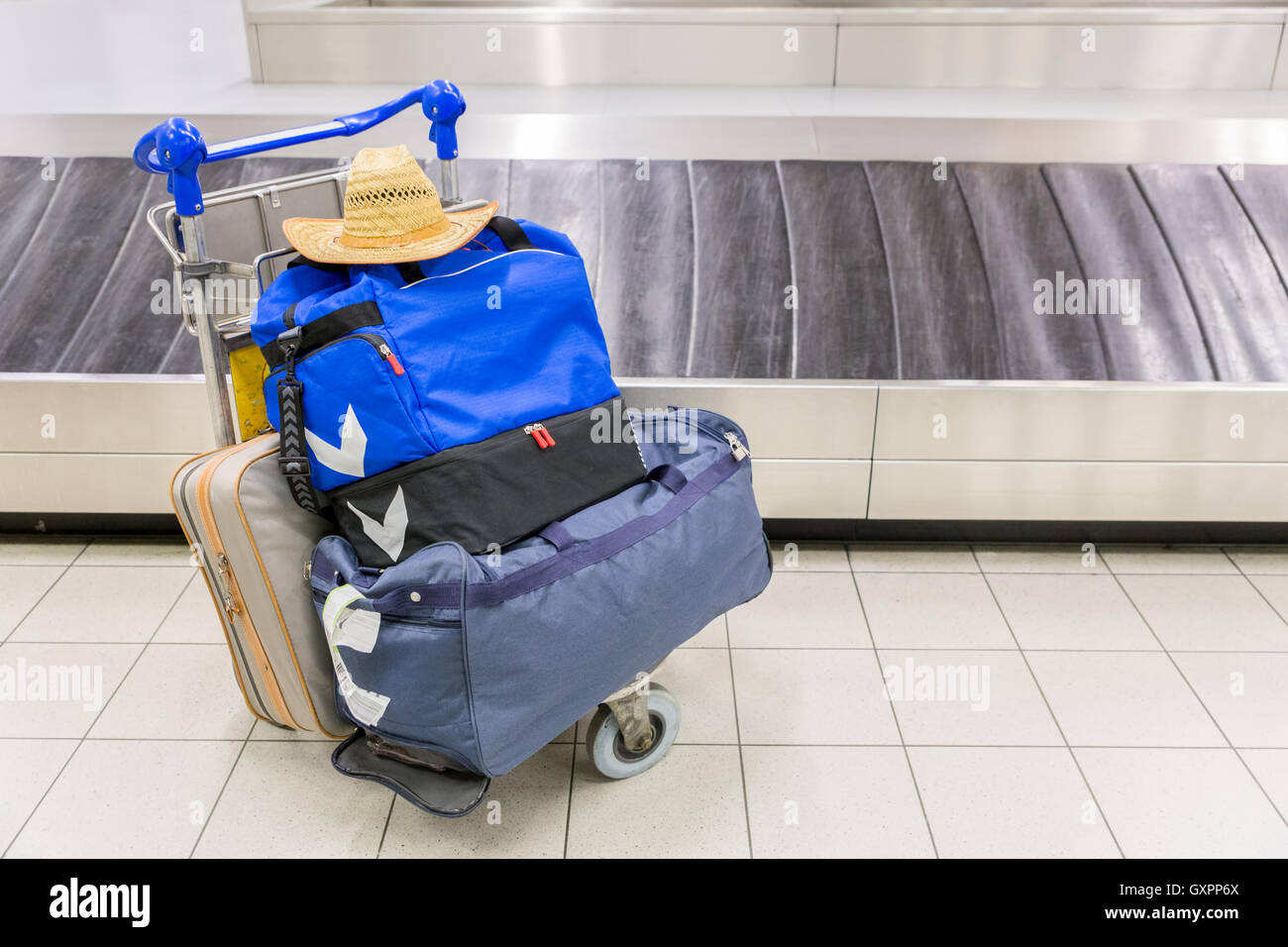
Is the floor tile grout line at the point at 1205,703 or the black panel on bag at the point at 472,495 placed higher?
the black panel on bag at the point at 472,495

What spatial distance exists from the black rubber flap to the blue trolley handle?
1.02 meters

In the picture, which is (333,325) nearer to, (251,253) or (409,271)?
(409,271)

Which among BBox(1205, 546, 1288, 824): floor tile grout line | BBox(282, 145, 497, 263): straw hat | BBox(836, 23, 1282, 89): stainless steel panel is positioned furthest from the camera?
BBox(836, 23, 1282, 89): stainless steel panel

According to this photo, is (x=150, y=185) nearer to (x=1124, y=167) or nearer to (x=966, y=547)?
(x=966, y=547)

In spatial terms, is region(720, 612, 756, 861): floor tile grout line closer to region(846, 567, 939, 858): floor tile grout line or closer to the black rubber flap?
region(846, 567, 939, 858): floor tile grout line

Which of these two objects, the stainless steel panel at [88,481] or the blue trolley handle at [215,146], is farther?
the stainless steel panel at [88,481]

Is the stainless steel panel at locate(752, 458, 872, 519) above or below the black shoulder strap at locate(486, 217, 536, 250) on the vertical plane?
below

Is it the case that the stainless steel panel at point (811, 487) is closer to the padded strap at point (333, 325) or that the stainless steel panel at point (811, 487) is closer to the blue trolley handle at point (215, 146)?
the blue trolley handle at point (215, 146)

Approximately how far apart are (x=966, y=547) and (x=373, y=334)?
191 cm

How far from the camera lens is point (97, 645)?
252 cm

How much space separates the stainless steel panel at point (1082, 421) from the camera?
269cm

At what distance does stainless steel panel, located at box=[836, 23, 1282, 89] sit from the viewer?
426 centimetres

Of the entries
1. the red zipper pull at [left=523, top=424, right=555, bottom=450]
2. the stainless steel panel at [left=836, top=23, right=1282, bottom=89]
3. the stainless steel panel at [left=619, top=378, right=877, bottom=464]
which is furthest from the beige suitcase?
the stainless steel panel at [left=836, top=23, right=1282, bottom=89]

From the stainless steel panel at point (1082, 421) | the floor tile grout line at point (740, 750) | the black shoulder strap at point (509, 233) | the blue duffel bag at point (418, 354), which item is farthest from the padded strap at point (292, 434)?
the stainless steel panel at point (1082, 421)
